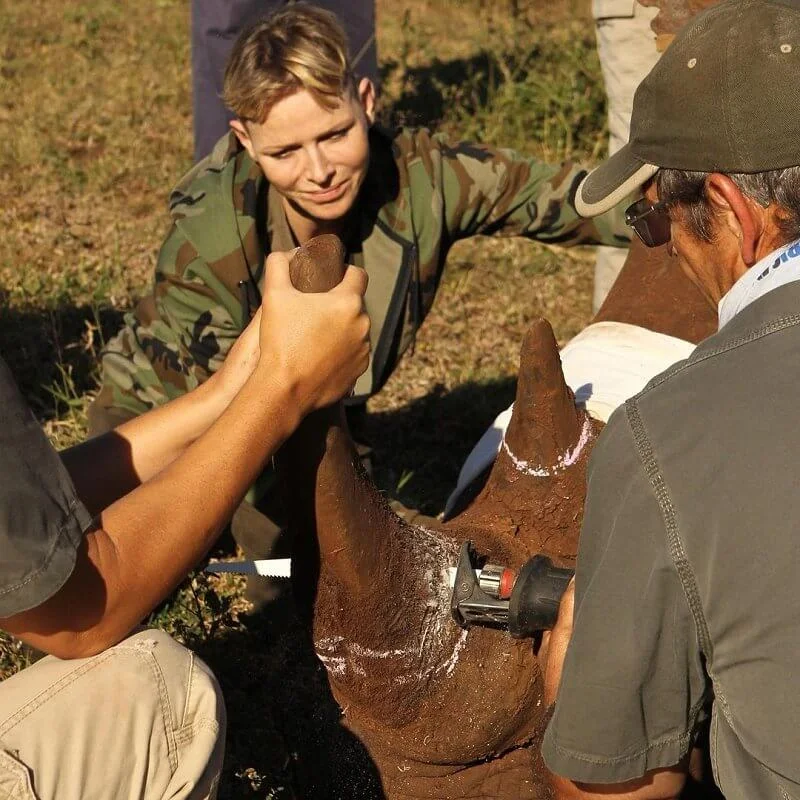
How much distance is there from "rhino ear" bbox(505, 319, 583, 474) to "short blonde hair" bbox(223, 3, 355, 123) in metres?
1.39

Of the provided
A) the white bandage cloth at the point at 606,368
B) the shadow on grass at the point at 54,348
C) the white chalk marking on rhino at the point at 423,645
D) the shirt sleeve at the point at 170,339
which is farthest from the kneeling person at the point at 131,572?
the shadow on grass at the point at 54,348

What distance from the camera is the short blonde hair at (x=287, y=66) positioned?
3.46 meters

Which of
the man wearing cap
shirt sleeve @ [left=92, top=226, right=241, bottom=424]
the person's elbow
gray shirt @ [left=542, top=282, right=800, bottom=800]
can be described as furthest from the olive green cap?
shirt sleeve @ [left=92, top=226, right=241, bottom=424]

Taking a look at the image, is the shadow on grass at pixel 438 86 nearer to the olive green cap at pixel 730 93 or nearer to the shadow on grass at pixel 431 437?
the shadow on grass at pixel 431 437

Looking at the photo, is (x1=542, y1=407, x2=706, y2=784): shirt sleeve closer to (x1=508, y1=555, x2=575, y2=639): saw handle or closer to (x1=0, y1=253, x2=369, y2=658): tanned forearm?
(x1=508, y1=555, x2=575, y2=639): saw handle

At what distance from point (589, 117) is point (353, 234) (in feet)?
9.81

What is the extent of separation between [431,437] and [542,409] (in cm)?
225

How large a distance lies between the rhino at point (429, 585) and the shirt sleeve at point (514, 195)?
136 cm

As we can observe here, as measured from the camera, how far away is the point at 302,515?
2201 millimetres

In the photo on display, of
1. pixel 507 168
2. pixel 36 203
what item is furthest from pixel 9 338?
pixel 507 168

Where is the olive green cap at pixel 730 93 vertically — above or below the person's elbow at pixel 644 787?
above

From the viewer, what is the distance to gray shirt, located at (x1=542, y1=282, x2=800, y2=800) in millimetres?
1676

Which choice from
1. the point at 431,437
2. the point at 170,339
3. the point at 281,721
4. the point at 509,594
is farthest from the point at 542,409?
the point at 431,437

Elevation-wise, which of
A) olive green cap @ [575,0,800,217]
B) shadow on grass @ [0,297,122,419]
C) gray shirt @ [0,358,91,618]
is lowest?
shadow on grass @ [0,297,122,419]
